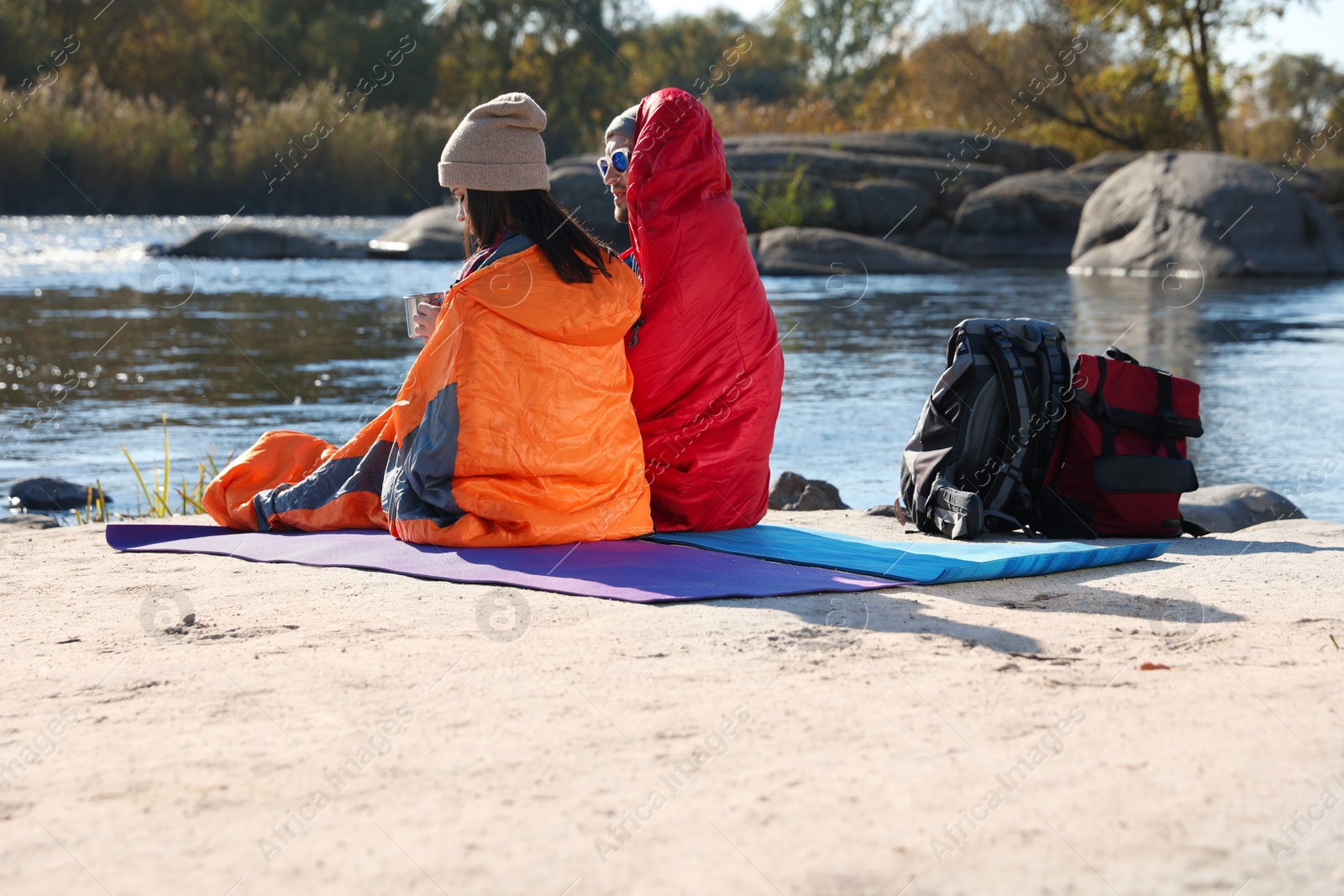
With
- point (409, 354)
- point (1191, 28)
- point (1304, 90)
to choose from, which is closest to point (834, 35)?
point (1304, 90)

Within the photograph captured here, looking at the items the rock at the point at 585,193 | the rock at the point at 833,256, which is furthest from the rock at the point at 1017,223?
the rock at the point at 585,193

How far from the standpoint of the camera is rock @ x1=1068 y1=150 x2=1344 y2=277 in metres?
16.7

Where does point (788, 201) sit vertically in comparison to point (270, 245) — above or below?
above

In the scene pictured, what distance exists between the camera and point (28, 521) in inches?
200

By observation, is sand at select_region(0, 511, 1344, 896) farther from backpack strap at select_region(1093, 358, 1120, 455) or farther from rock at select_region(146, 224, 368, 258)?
rock at select_region(146, 224, 368, 258)

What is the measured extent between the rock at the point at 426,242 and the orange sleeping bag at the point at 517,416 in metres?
15.2

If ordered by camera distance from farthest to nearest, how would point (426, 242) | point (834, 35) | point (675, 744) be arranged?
1. point (834, 35)
2. point (426, 242)
3. point (675, 744)

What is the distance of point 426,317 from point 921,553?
5.34 ft

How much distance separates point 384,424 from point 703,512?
1.05 m

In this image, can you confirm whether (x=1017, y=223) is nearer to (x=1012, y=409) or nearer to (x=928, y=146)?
(x=928, y=146)

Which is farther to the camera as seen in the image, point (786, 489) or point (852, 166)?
point (852, 166)

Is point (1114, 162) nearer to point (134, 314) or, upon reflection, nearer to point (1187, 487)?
point (134, 314)

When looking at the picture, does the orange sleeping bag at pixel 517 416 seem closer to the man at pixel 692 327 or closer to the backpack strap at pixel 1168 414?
the man at pixel 692 327

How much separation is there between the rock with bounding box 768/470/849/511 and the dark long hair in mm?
2028
